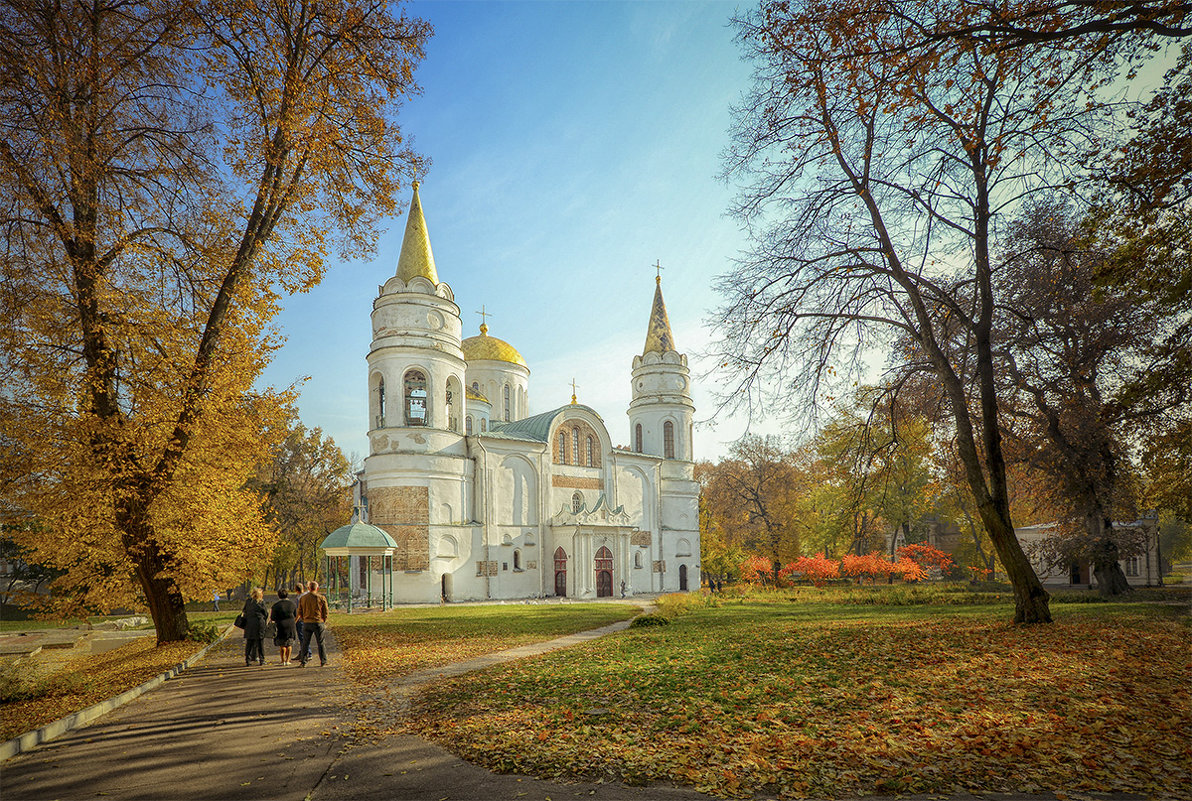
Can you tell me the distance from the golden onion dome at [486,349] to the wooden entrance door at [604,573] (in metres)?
15.1

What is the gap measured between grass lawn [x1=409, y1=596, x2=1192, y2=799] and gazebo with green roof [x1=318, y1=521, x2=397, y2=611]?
20.8 m

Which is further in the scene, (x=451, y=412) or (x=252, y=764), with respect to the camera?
(x=451, y=412)

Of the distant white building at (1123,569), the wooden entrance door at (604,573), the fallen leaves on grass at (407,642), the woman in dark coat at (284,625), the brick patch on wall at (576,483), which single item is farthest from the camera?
the brick patch on wall at (576,483)

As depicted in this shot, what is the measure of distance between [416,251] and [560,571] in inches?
785

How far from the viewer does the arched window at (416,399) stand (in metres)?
37.5

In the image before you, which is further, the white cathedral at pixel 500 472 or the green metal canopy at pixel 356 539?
the white cathedral at pixel 500 472

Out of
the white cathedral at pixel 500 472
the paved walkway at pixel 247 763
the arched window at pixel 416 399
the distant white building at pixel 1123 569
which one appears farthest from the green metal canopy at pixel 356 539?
the distant white building at pixel 1123 569

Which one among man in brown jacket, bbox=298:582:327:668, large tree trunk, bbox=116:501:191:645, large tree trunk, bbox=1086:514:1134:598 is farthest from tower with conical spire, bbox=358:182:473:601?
large tree trunk, bbox=1086:514:1134:598

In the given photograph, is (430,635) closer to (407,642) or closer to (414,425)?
(407,642)

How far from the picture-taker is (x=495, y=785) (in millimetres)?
5488

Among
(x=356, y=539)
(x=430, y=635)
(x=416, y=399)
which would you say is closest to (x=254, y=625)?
(x=430, y=635)

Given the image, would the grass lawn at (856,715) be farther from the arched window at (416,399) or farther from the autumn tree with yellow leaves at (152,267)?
the arched window at (416,399)

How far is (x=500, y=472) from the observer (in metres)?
40.2

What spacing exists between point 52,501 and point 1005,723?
1444 centimetres
